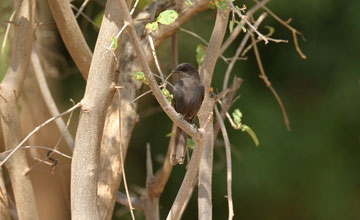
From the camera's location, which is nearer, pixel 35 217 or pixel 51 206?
pixel 35 217

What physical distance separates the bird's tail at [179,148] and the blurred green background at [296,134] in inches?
92.0

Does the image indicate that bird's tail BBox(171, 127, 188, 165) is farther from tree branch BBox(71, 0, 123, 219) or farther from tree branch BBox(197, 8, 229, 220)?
tree branch BBox(71, 0, 123, 219)

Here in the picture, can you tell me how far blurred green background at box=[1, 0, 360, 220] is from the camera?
18.3ft

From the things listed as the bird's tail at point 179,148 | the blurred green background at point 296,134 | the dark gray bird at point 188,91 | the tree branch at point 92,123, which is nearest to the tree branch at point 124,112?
the dark gray bird at point 188,91

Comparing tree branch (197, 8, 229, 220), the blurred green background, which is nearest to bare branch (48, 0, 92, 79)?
tree branch (197, 8, 229, 220)

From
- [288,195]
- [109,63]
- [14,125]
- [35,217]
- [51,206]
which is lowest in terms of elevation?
[288,195]

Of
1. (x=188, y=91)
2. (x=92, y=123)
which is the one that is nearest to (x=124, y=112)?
(x=188, y=91)

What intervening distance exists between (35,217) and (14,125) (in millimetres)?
501

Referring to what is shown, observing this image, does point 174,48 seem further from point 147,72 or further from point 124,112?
point 147,72

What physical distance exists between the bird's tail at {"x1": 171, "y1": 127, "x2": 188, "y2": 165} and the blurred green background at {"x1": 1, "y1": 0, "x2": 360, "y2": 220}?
2.34 m

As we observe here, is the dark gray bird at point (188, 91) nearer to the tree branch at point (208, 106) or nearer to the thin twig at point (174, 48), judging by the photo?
the tree branch at point (208, 106)

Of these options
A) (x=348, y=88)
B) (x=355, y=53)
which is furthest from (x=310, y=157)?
(x=355, y=53)

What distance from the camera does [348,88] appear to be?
5.71 m

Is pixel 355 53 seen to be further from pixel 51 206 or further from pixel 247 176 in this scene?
pixel 51 206
